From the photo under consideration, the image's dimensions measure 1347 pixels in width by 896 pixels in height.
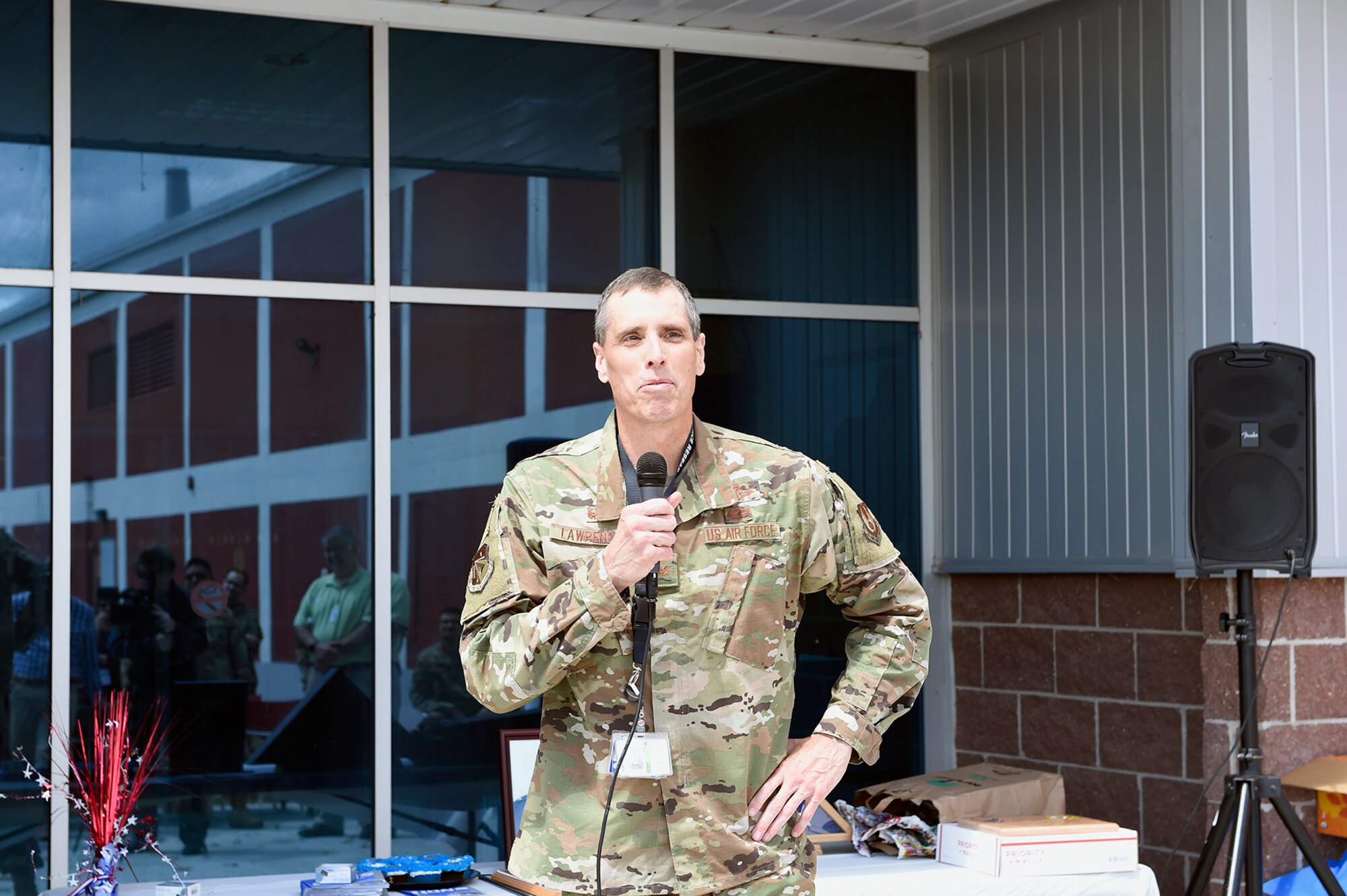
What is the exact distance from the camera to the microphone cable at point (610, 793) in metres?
2.05

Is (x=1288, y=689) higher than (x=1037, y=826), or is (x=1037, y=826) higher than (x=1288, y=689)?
(x=1288, y=689)

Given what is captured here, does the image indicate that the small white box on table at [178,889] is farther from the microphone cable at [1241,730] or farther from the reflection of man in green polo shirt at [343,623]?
the microphone cable at [1241,730]

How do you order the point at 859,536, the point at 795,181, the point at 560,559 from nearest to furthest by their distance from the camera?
the point at 560,559
the point at 859,536
the point at 795,181

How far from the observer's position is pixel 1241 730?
4.17 meters

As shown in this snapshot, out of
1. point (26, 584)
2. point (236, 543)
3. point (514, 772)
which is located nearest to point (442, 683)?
point (514, 772)

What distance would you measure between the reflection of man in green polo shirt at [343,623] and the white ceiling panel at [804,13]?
191cm

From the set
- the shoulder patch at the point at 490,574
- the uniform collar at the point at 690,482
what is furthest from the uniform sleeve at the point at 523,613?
the uniform collar at the point at 690,482

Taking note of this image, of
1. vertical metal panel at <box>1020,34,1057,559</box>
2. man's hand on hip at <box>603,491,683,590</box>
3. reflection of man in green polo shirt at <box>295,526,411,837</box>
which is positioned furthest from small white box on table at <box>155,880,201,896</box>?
vertical metal panel at <box>1020,34,1057,559</box>

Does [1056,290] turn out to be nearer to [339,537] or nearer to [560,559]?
[339,537]

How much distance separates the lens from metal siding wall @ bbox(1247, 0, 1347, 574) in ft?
14.8

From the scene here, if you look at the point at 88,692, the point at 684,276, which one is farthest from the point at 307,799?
the point at 684,276

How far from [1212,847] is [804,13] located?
3.11 m

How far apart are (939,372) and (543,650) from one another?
4.13m

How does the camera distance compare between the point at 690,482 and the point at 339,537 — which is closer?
the point at 690,482
